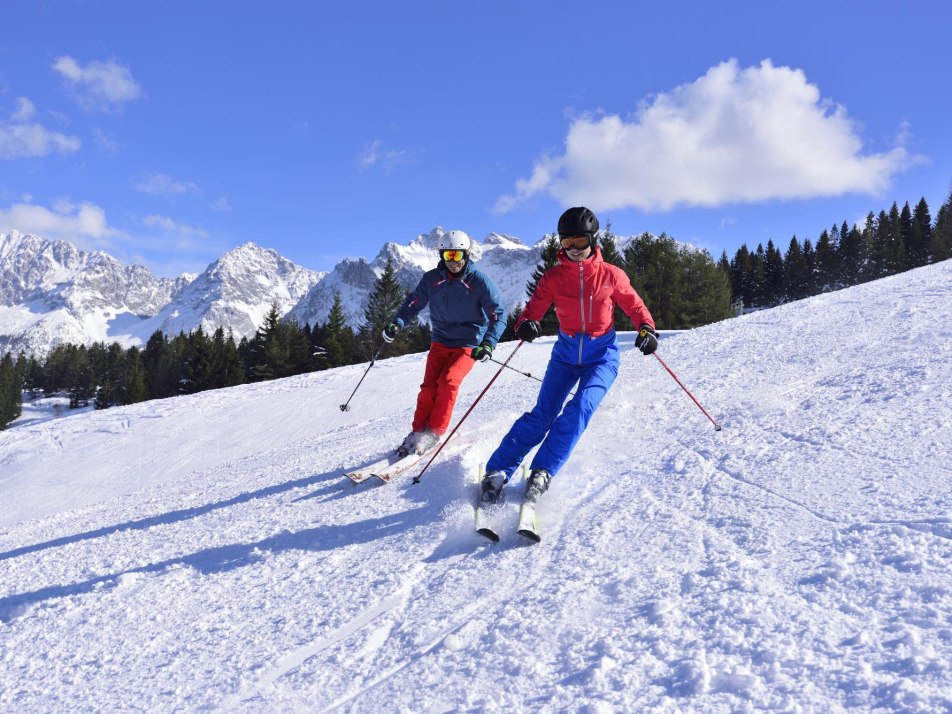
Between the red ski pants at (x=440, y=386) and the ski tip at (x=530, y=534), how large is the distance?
2.40 m

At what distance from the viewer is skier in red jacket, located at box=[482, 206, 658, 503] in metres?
4.16

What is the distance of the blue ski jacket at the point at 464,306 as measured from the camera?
5.89m

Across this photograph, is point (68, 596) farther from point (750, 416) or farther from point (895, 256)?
point (895, 256)

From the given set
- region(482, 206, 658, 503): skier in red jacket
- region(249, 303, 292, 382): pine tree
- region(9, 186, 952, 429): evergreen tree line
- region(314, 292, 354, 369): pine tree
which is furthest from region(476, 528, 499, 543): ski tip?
region(249, 303, 292, 382): pine tree

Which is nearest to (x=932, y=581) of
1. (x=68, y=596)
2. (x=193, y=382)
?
(x=68, y=596)

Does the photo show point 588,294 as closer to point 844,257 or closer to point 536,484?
point 536,484

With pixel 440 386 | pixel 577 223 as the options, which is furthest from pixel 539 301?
pixel 440 386

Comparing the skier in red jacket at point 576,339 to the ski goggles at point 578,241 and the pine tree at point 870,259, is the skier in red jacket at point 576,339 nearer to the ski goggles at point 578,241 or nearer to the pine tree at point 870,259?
the ski goggles at point 578,241

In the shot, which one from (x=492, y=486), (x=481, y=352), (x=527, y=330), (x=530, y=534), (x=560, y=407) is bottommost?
(x=530, y=534)

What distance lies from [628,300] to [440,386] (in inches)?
85.8

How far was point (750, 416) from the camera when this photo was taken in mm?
5105

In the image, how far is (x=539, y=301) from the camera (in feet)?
15.8

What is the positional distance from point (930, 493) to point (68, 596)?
17.5 feet

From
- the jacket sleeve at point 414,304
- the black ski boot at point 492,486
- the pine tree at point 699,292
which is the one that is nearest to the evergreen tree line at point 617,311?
the pine tree at point 699,292
